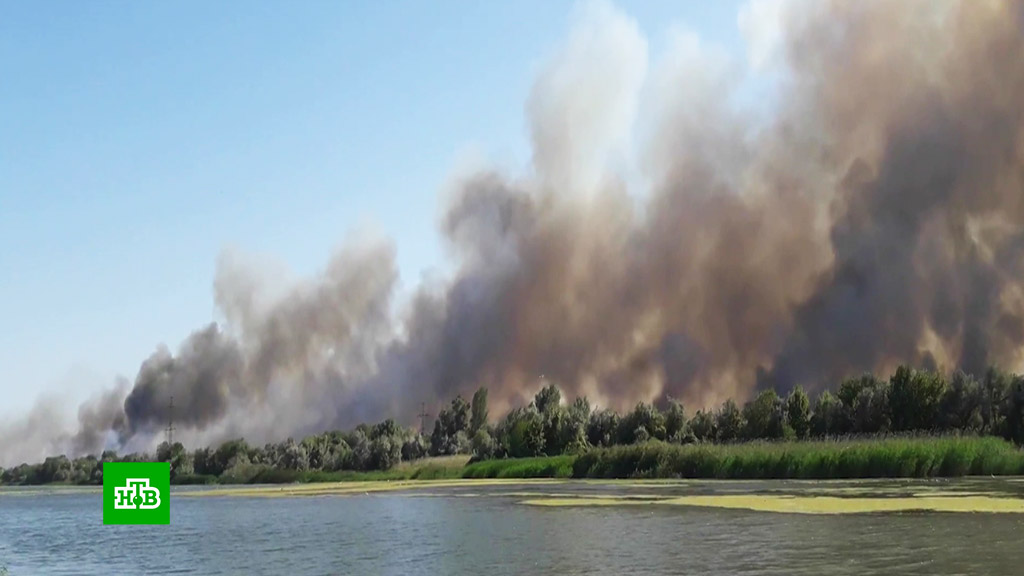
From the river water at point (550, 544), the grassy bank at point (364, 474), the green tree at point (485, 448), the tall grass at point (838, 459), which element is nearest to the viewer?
the river water at point (550, 544)

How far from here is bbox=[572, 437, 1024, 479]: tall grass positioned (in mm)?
72062

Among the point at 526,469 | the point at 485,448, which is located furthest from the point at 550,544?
the point at 485,448

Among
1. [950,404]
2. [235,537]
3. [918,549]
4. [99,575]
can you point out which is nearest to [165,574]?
[99,575]

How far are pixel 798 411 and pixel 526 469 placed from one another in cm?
3484

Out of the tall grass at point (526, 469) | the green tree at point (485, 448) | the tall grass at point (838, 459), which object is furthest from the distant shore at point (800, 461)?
the green tree at point (485, 448)

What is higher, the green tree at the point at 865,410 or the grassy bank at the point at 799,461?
the green tree at the point at 865,410

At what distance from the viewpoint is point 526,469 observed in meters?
124

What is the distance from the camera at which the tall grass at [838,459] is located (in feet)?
236

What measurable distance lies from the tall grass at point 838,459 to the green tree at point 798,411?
3359 cm

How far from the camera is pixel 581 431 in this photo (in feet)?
480

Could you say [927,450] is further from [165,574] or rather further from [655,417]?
[655,417]

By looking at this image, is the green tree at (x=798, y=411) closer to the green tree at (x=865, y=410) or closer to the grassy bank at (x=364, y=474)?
the green tree at (x=865, y=410)

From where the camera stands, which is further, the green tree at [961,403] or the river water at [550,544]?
the green tree at [961,403]

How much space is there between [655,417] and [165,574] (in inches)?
4338
